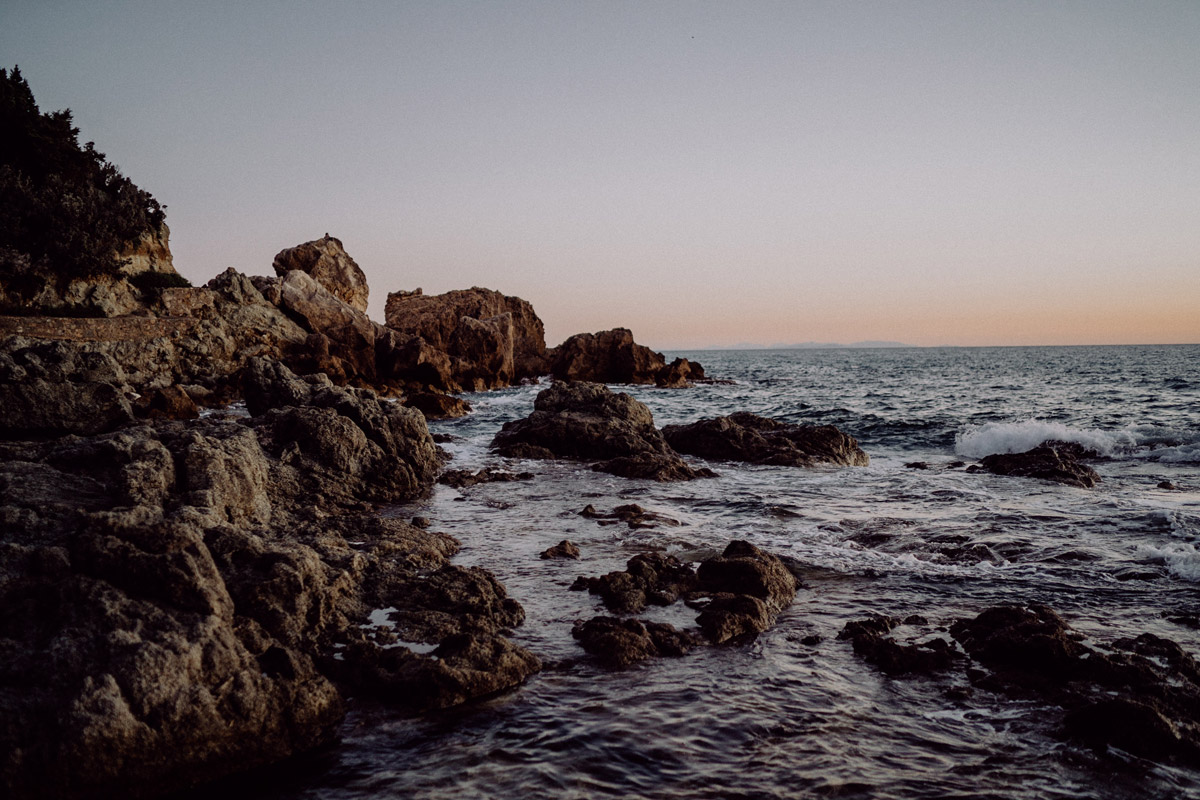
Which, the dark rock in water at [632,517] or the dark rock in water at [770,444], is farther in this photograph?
the dark rock in water at [770,444]

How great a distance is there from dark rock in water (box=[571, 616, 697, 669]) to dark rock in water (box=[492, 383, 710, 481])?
373 inches

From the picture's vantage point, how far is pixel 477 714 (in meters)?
5.22

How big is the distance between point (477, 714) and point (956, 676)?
398cm

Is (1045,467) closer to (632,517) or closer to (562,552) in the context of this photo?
(632,517)

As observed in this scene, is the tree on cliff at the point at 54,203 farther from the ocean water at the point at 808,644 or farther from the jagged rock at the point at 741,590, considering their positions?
the jagged rock at the point at 741,590

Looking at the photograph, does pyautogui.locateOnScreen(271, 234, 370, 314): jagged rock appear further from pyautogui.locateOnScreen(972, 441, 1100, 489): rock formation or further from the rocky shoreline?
pyautogui.locateOnScreen(972, 441, 1100, 489): rock formation

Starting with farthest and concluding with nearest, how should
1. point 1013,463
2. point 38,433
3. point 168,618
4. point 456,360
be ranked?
point 456,360 < point 1013,463 < point 38,433 < point 168,618

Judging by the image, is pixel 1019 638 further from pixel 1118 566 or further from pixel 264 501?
pixel 264 501

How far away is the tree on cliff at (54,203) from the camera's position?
85.4ft

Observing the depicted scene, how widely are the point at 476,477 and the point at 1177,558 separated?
11.7m

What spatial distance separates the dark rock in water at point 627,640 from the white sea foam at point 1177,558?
257 inches

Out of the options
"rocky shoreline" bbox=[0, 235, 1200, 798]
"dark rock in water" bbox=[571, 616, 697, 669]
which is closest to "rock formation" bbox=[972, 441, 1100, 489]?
"rocky shoreline" bbox=[0, 235, 1200, 798]

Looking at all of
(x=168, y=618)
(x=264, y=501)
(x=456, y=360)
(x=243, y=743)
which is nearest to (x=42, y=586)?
(x=168, y=618)

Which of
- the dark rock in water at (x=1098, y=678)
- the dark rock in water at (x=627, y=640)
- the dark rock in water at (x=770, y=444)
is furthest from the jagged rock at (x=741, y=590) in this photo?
the dark rock in water at (x=770, y=444)
